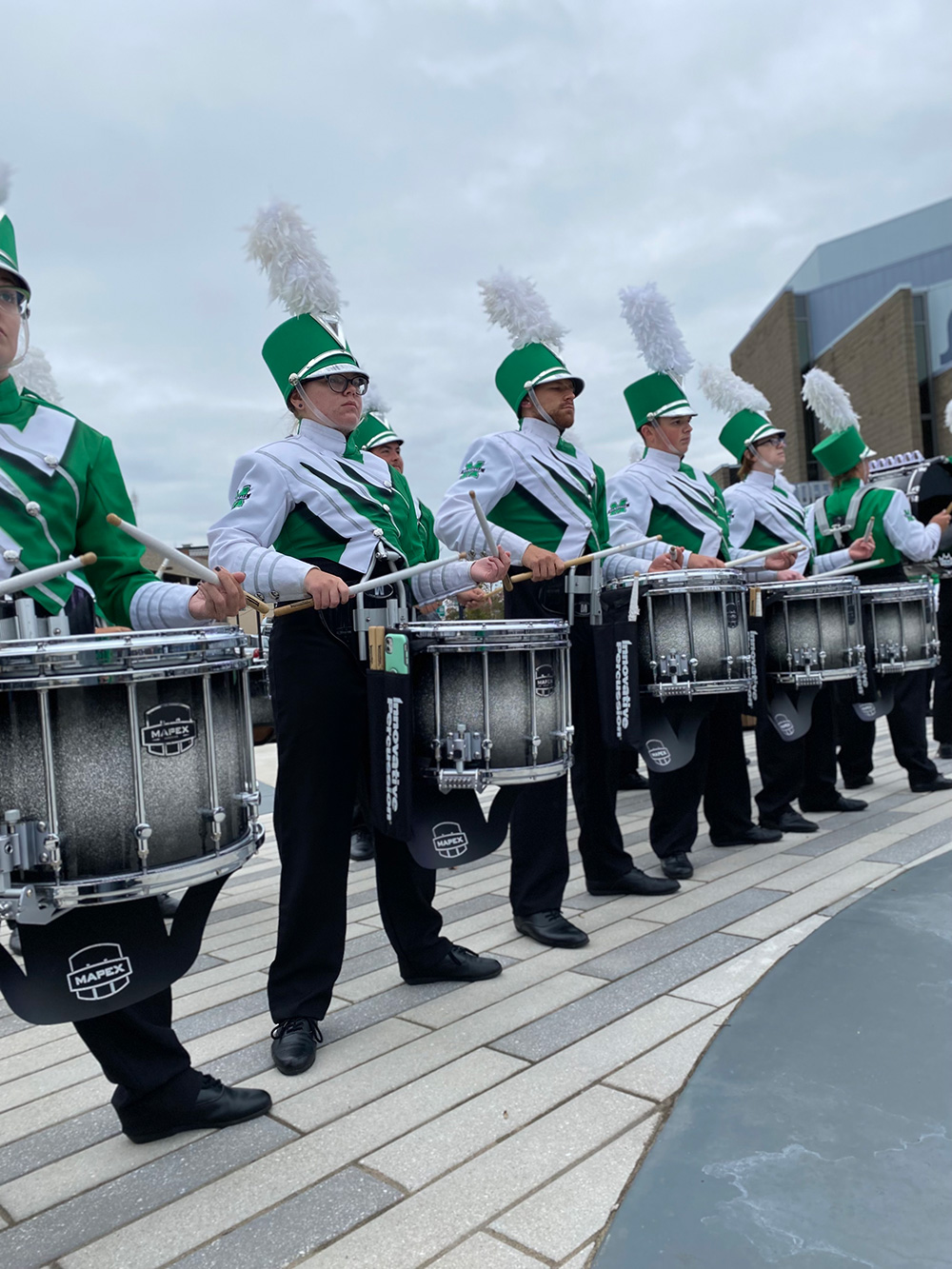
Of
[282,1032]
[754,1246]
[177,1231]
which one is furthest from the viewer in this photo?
[282,1032]

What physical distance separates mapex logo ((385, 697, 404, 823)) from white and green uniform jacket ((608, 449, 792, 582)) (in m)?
2.13

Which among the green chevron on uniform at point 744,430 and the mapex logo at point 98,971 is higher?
the green chevron on uniform at point 744,430

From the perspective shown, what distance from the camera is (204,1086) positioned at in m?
2.31

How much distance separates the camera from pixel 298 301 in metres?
3.05

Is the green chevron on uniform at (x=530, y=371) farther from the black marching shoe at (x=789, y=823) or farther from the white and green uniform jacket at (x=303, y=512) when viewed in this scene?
the black marching shoe at (x=789, y=823)

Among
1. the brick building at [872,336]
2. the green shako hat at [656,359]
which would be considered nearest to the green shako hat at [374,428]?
the green shako hat at [656,359]

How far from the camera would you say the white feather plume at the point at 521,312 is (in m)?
3.97

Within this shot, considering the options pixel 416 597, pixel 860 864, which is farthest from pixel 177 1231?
pixel 860 864

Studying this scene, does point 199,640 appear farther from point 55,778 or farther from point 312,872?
point 312,872

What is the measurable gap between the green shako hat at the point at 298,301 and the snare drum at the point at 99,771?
128 cm

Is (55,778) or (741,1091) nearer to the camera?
(55,778)

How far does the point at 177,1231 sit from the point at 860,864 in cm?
315

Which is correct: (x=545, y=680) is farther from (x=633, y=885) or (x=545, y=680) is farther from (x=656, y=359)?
(x=656, y=359)

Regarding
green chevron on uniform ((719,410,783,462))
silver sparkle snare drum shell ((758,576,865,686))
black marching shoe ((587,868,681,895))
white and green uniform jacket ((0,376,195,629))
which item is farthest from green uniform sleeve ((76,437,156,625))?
green chevron on uniform ((719,410,783,462))
